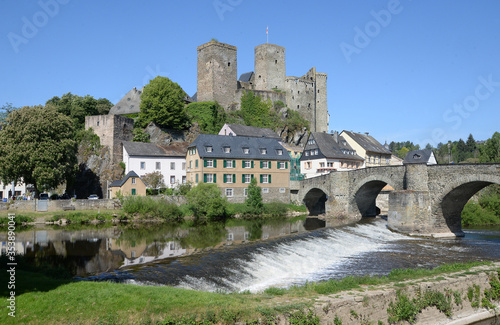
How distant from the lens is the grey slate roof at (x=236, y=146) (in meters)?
43.8

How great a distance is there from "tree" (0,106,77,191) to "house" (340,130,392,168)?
4001 cm

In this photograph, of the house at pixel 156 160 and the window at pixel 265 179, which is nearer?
the house at pixel 156 160

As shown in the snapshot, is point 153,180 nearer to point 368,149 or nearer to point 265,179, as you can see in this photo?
point 265,179

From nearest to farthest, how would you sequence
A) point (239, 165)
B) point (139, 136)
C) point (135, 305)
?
point (135, 305) < point (239, 165) < point (139, 136)

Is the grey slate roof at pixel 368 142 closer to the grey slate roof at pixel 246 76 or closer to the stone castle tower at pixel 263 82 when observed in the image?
the stone castle tower at pixel 263 82

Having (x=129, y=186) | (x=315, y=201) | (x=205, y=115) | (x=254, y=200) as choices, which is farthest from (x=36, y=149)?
(x=315, y=201)

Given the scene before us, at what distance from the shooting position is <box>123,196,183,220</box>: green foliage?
117 ft

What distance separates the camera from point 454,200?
2972 cm

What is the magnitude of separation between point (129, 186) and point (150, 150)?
6.86 meters

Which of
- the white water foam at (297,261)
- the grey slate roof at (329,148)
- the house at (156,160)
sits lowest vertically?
the white water foam at (297,261)

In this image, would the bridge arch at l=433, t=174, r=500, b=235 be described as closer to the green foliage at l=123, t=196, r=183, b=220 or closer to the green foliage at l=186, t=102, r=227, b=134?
the green foliage at l=123, t=196, r=183, b=220

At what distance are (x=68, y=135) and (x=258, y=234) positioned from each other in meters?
24.2

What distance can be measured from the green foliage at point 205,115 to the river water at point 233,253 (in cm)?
2671

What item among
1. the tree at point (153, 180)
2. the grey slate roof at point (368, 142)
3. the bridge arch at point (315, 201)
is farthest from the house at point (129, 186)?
the grey slate roof at point (368, 142)
